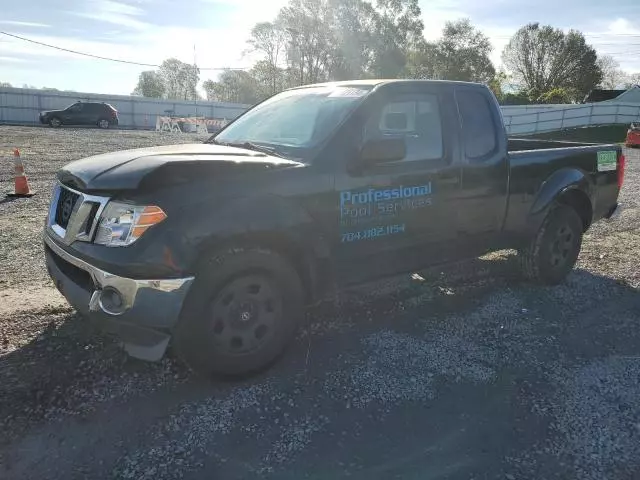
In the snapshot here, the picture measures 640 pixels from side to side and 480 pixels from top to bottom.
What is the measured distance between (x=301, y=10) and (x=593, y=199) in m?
53.2

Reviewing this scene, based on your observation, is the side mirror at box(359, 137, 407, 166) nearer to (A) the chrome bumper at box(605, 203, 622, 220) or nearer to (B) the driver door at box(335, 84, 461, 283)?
(B) the driver door at box(335, 84, 461, 283)

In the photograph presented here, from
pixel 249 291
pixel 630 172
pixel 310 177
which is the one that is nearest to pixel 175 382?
pixel 249 291

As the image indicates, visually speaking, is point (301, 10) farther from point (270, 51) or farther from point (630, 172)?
point (630, 172)

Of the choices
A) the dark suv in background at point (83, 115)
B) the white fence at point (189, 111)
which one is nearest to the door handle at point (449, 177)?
the white fence at point (189, 111)

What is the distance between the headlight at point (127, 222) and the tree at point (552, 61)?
6238cm

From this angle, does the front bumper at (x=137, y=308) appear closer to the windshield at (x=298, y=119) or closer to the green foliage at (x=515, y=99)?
the windshield at (x=298, y=119)

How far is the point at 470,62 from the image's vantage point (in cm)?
5428

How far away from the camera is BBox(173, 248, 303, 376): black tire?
10.1ft

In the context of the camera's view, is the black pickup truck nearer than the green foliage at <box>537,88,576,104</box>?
Yes

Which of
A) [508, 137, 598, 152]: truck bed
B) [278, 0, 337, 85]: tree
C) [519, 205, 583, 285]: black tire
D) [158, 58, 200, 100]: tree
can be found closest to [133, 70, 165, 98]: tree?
[158, 58, 200, 100]: tree

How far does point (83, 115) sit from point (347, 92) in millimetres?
31072

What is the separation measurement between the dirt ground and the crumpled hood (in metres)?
1.22

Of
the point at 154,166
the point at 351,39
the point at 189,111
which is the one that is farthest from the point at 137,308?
the point at 351,39

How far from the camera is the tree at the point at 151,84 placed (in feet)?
219
